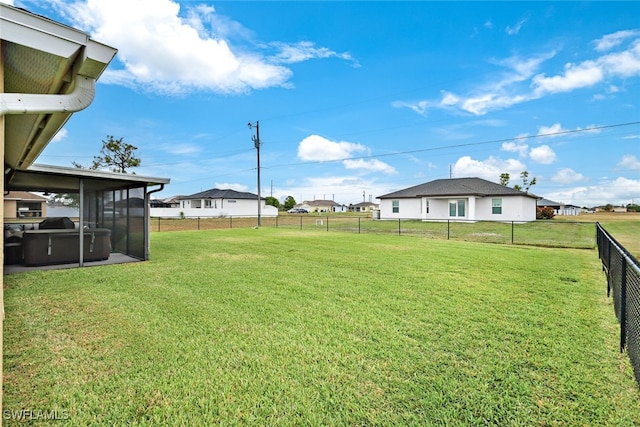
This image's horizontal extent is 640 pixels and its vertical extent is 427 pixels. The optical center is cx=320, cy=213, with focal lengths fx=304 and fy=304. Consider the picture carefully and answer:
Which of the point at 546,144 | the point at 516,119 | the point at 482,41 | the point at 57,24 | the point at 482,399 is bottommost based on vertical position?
the point at 482,399

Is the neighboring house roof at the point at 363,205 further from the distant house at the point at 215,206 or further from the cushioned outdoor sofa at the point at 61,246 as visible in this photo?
the cushioned outdoor sofa at the point at 61,246

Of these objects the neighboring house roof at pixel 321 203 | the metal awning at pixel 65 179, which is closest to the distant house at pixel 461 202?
the metal awning at pixel 65 179

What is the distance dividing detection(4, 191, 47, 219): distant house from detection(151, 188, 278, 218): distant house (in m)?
11.6

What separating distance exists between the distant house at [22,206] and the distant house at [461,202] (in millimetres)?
27430

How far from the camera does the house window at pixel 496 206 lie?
25.2 m

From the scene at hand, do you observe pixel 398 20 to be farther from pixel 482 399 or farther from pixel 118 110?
pixel 482 399

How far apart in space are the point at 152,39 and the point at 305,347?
39.1 ft

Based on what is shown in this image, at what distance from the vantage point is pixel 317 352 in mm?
3023

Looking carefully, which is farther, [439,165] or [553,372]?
[439,165]

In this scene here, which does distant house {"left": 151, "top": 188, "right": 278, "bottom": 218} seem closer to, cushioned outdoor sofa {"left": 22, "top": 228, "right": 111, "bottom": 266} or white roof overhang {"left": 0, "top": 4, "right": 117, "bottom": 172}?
cushioned outdoor sofa {"left": 22, "top": 228, "right": 111, "bottom": 266}

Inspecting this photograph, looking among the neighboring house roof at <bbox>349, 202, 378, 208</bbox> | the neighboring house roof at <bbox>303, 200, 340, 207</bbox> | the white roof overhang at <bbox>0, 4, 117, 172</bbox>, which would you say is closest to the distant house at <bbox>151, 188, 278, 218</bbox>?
the white roof overhang at <bbox>0, 4, 117, 172</bbox>

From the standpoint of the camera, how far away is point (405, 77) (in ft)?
75.5

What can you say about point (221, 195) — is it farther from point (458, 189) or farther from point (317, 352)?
point (317, 352)

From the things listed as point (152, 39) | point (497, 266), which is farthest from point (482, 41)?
point (152, 39)
